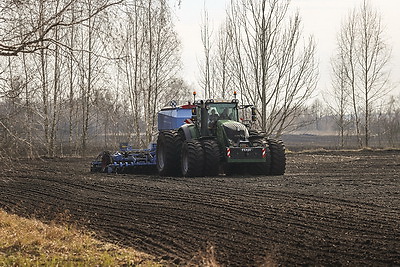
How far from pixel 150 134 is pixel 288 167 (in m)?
12.7

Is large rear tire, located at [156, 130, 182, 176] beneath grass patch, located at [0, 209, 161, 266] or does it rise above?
above

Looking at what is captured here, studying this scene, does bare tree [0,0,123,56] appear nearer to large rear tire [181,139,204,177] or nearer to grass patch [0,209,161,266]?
grass patch [0,209,161,266]

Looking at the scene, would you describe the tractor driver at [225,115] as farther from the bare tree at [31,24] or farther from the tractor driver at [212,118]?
the bare tree at [31,24]

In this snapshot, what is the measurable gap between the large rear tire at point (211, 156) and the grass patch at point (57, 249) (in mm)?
8360

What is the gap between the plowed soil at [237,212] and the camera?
8.20 m

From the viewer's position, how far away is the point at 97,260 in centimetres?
786

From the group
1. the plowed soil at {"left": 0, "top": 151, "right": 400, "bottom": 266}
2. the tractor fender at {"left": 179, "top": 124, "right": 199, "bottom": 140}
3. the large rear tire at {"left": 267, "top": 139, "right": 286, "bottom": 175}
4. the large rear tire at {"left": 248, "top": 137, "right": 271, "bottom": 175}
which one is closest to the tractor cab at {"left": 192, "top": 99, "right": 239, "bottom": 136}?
the tractor fender at {"left": 179, "top": 124, "right": 199, "bottom": 140}

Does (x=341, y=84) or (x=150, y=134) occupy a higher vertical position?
(x=341, y=84)

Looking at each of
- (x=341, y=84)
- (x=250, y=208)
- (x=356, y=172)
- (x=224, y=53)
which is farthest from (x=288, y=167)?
(x=341, y=84)

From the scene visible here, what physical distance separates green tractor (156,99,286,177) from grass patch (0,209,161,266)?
8427 millimetres

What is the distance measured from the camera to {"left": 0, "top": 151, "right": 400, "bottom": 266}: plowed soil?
820 cm

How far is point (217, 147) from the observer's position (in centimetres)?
1839

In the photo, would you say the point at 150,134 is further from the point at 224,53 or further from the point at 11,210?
the point at 11,210

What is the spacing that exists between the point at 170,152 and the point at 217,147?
1787 millimetres
